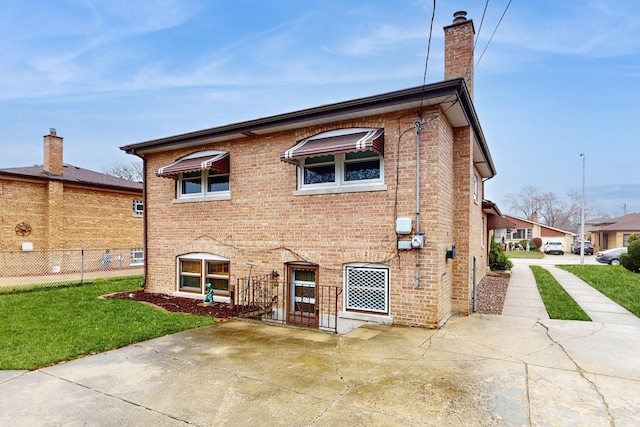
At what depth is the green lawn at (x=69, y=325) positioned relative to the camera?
212 inches

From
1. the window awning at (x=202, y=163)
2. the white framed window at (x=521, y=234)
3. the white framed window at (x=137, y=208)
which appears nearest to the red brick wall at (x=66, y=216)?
the white framed window at (x=137, y=208)

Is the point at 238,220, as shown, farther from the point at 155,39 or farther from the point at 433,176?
the point at 155,39

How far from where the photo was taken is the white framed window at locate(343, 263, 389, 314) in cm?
721

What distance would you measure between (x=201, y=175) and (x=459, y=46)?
25.2 ft

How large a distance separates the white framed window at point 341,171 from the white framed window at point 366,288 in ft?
6.06

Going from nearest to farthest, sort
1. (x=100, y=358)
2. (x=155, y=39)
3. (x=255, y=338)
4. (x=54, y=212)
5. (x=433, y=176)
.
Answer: (x=100, y=358), (x=255, y=338), (x=433, y=176), (x=155, y=39), (x=54, y=212)

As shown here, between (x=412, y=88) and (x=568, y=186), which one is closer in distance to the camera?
(x=412, y=88)

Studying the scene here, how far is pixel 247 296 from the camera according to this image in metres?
8.78

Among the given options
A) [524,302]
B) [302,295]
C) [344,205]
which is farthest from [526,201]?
[302,295]

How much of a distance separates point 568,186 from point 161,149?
88.4 meters

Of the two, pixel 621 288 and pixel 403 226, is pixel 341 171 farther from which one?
pixel 621 288

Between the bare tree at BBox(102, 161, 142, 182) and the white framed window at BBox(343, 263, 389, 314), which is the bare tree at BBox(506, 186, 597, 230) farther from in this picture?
the white framed window at BBox(343, 263, 389, 314)

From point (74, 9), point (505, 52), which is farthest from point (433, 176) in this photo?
Answer: point (74, 9)

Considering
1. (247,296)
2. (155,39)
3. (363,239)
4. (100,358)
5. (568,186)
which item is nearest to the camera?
(100,358)
